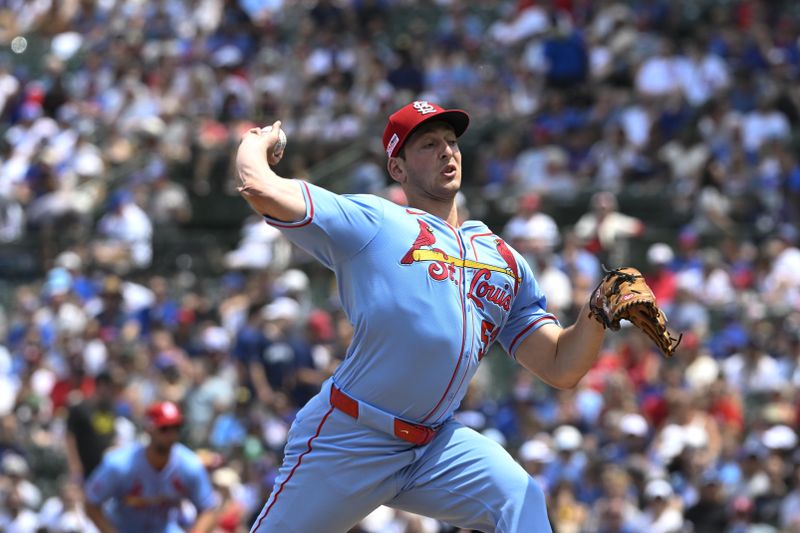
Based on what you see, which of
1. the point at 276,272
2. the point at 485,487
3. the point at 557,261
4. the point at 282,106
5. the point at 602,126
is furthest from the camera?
the point at 282,106

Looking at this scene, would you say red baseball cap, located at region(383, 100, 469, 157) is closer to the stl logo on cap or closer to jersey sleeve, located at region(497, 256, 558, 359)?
the stl logo on cap

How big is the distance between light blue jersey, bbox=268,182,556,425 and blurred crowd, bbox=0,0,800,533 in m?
5.31

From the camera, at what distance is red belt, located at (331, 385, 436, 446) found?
5875mm

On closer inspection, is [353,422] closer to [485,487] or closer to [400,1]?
[485,487]

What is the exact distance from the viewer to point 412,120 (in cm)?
608

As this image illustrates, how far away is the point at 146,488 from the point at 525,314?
343 cm

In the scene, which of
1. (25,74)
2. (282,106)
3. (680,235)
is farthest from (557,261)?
(25,74)

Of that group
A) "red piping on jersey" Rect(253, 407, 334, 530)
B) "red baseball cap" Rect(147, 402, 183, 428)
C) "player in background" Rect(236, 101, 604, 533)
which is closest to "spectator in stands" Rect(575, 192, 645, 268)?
"red baseball cap" Rect(147, 402, 183, 428)

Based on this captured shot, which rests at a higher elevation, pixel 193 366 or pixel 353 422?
pixel 353 422

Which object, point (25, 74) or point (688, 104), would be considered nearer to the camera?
point (688, 104)

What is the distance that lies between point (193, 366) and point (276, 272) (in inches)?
57.8

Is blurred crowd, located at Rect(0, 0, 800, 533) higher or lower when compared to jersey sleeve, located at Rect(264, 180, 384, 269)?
lower

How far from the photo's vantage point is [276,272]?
15594 millimetres

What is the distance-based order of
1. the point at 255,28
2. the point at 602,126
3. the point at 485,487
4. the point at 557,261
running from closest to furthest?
1. the point at 485,487
2. the point at 557,261
3. the point at 602,126
4. the point at 255,28
